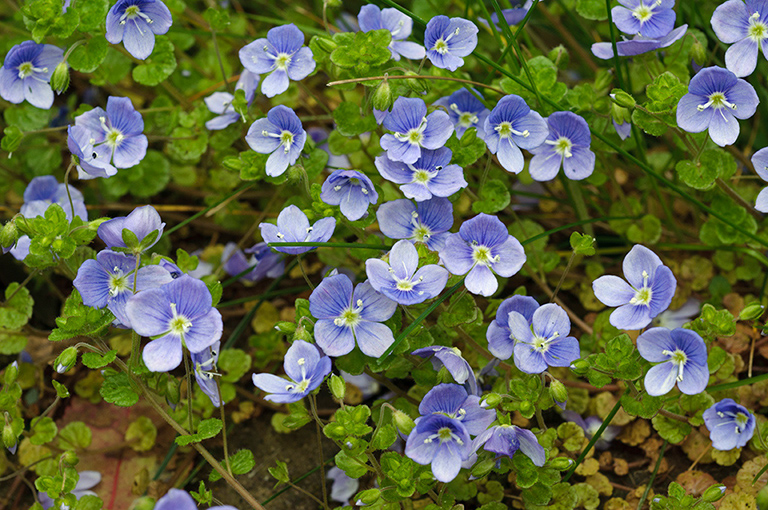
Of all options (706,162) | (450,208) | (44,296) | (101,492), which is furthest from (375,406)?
(44,296)

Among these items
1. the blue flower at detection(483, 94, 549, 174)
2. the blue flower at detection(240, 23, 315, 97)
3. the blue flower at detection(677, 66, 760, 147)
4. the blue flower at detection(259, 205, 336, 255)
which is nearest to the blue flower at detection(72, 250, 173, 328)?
the blue flower at detection(259, 205, 336, 255)

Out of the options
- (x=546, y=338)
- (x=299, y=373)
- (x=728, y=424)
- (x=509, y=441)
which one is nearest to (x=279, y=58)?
(x=299, y=373)

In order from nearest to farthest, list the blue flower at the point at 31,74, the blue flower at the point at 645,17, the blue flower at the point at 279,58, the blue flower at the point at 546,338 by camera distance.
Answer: the blue flower at the point at 546,338, the blue flower at the point at 645,17, the blue flower at the point at 279,58, the blue flower at the point at 31,74

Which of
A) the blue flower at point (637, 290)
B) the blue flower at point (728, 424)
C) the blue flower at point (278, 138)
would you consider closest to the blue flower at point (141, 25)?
the blue flower at point (278, 138)

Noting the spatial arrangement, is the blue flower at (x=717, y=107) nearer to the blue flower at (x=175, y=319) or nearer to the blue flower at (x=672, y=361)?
the blue flower at (x=672, y=361)

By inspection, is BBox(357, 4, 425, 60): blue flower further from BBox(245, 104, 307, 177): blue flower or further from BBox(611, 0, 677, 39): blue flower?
BBox(611, 0, 677, 39): blue flower

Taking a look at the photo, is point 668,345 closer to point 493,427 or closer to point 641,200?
point 493,427

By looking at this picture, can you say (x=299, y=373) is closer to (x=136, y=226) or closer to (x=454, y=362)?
(x=454, y=362)
